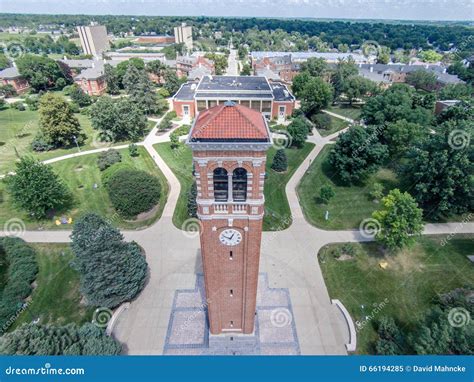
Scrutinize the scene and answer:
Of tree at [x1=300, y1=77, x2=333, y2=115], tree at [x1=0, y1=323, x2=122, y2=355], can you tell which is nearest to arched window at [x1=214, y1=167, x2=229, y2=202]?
tree at [x1=0, y1=323, x2=122, y2=355]

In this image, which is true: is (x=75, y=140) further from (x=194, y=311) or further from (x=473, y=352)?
(x=473, y=352)

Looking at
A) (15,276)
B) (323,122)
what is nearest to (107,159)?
(15,276)

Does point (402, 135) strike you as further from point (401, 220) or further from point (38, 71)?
point (38, 71)

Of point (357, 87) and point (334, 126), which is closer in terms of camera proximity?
point (334, 126)

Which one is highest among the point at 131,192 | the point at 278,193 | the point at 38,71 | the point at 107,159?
the point at 38,71

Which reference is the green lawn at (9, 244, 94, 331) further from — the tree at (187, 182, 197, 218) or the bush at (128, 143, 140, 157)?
the bush at (128, 143, 140, 157)

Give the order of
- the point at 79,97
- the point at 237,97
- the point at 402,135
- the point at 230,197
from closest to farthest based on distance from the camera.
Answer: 1. the point at 230,197
2. the point at 402,135
3. the point at 237,97
4. the point at 79,97
